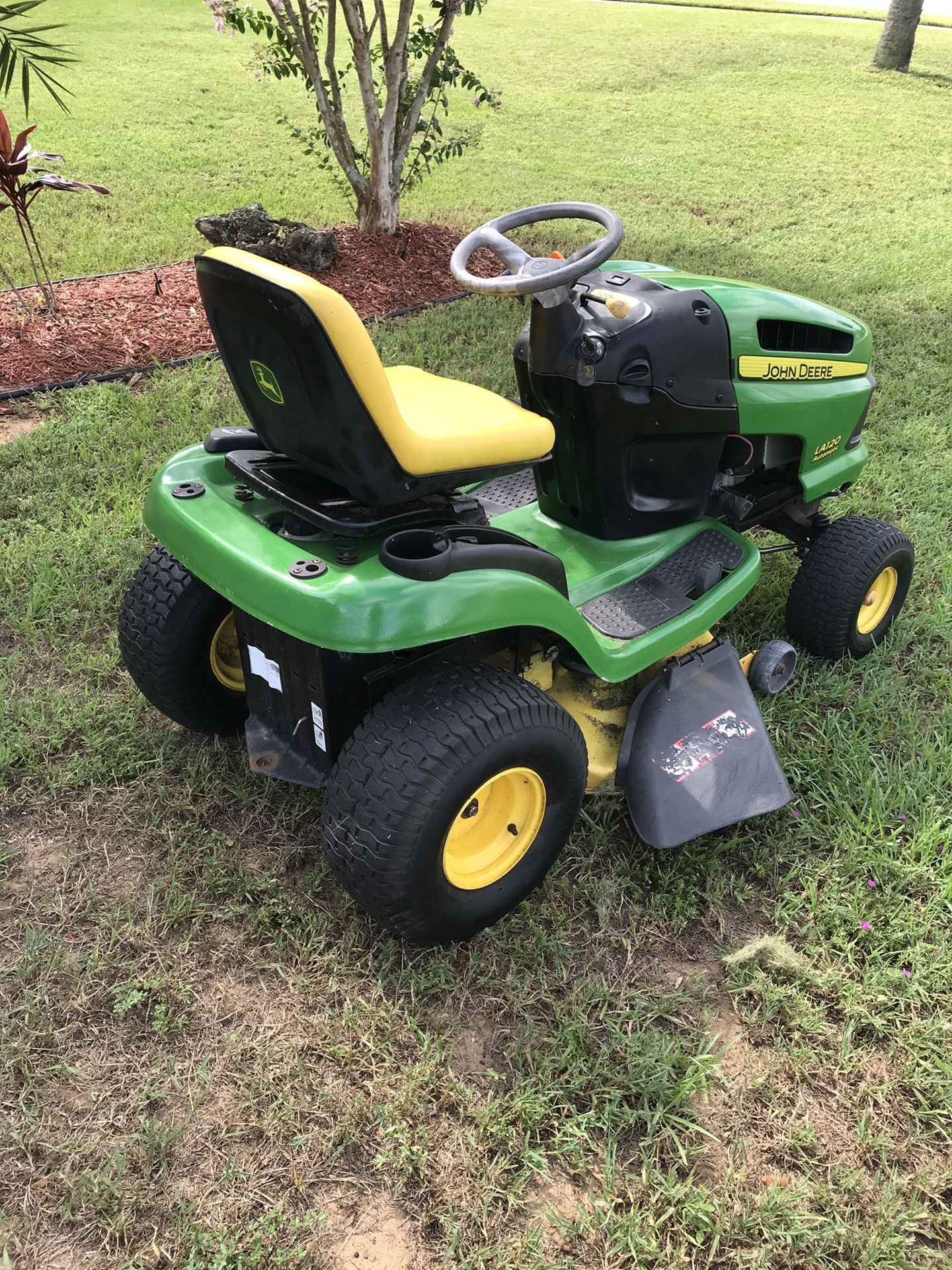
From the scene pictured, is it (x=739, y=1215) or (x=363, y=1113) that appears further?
(x=363, y=1113)

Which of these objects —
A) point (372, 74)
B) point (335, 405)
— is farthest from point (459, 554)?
point (372, 74)

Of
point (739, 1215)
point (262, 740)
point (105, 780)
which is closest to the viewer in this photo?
point (739, 1215)

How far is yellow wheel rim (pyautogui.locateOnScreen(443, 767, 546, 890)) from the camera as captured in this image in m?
1.93

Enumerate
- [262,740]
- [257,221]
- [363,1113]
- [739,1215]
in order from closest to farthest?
[739,1215] < [363,1113] < [262,740] < [257,221]

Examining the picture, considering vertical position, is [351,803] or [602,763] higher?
[351,803]

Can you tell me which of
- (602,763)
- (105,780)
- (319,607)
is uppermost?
(319,607)

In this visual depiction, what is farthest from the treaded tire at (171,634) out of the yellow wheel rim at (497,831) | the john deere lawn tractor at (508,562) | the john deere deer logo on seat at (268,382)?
the yellow wheel rim at (497,831)

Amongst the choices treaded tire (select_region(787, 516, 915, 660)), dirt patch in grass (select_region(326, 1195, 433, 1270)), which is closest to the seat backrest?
dirt patch in grass (select_region(326, 1195, 433, 1270))

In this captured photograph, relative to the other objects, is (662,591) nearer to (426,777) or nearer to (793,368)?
(793,368)

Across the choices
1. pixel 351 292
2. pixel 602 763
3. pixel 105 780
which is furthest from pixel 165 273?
pixel 602 763

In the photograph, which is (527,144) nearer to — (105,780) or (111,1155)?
(105,780)

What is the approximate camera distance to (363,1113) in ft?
5.44

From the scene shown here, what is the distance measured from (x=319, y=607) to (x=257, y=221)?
4186 mm

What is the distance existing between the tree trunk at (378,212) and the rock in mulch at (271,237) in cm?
51
